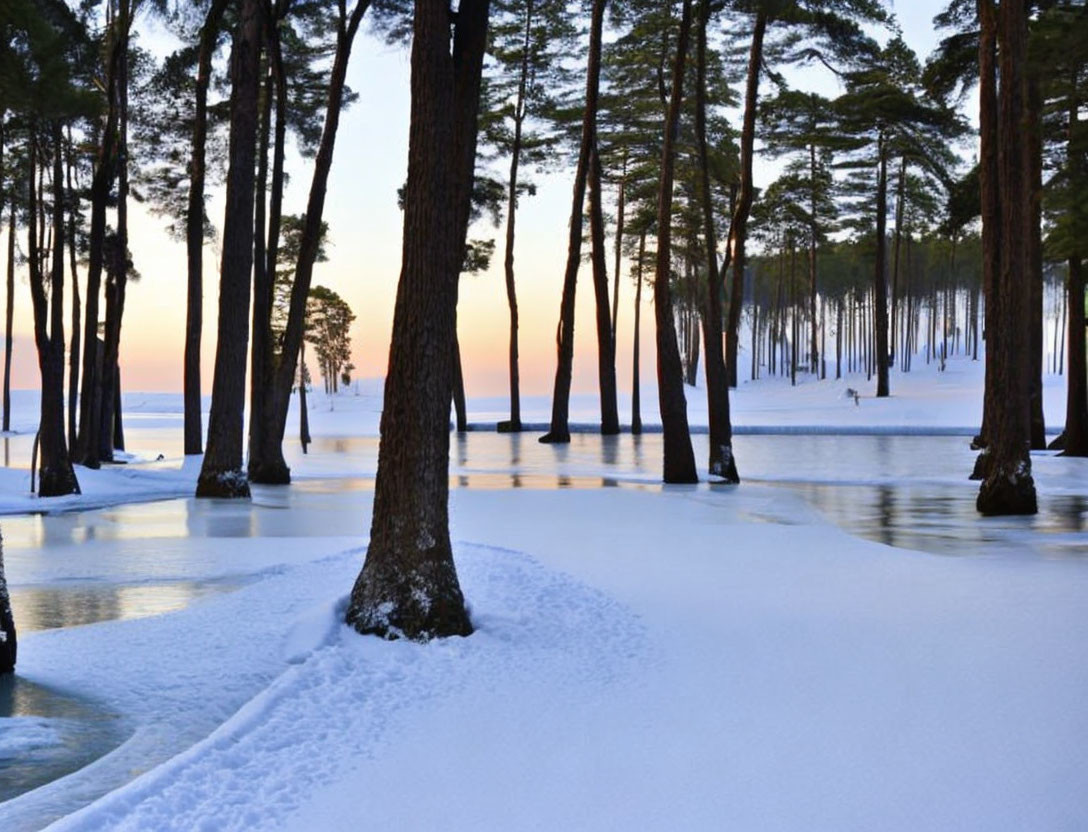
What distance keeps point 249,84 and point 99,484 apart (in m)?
7.52

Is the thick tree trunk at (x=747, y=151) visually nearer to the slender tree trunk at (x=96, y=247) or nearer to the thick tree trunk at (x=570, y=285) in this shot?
the thick tree trunk at (x=570, y=285)

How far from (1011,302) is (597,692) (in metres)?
9.95

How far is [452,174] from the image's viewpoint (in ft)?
22.2

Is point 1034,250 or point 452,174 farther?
point 1034,250

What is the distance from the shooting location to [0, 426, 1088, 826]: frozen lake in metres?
5.81

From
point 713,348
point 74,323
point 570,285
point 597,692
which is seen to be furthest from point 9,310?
point 597,692

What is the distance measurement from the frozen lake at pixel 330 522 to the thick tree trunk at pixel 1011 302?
55cm

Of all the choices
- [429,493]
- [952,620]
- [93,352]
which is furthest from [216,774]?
[93,352]

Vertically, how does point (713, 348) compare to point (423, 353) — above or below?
above

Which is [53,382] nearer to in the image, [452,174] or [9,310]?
[452,174]

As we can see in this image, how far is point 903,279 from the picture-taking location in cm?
7619

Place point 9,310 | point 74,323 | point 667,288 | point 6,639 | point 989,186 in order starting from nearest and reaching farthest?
point 6,639, point 989,186, point 667,288, point 74,323, point 9,310

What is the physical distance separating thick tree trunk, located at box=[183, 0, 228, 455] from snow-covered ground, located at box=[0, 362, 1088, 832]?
37.1 ft

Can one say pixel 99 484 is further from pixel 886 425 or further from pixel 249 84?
pixel 886 425
